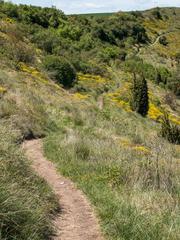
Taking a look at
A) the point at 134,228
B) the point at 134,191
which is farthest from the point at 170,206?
the point at 134,228

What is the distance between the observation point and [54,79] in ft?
112

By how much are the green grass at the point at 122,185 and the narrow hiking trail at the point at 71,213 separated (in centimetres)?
13

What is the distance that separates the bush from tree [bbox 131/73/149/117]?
4.59 meters

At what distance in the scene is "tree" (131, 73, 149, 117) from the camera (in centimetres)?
3422

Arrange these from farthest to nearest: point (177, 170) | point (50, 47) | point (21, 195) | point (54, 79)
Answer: point (50, 47), point (54, 79), point (177, 170), point (21, 195)

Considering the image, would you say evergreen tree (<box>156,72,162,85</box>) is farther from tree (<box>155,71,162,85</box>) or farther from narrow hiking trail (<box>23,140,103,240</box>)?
narrow hiking trail (<box>23,140,103,240</box>)

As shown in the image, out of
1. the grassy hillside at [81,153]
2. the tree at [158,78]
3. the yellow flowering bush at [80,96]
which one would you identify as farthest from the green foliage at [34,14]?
the yellow flowering bush at [80,96]

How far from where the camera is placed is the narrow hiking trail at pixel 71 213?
20.7 feet

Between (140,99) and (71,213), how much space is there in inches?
1088

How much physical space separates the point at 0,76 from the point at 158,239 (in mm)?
15286

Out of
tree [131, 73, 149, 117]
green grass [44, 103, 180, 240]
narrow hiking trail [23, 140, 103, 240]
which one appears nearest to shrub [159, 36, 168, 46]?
tree [131, 73, 149, 117]

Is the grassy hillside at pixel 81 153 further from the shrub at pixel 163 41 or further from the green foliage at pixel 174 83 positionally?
the shrub at pixel 163 41

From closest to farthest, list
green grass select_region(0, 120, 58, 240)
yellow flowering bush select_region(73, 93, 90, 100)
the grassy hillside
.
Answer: green grass select_region(0, 120, 58, 240)
the grassy hillside
yellow flowering bush select_region(73, 93, 90, 100)

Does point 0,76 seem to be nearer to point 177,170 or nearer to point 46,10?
point 177,170
